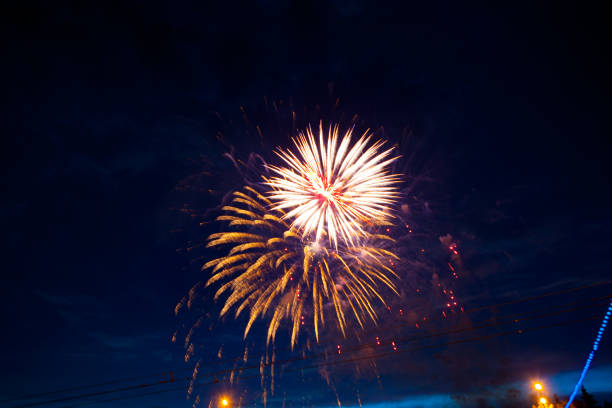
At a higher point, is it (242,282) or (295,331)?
(242,282)

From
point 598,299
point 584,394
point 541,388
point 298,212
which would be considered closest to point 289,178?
point 298,212

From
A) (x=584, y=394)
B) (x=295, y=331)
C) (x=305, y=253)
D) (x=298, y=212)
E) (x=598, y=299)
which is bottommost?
(x=584, y=394)

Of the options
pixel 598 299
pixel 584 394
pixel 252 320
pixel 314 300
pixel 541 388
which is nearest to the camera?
pixel 598 299

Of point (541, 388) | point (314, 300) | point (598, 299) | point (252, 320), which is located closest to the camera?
point (598, 299)

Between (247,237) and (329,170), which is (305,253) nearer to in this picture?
(247,237)

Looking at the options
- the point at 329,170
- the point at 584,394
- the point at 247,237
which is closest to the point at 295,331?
the point at 247,237

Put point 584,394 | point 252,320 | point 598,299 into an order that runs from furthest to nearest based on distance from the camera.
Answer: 1. point 584,394
2. point 252,320
3. point 598,299

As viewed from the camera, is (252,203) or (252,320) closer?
(252,320)

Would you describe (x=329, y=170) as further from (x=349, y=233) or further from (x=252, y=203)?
(x=252, y=203)

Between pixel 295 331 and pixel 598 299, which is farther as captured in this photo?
pixel 295 331
